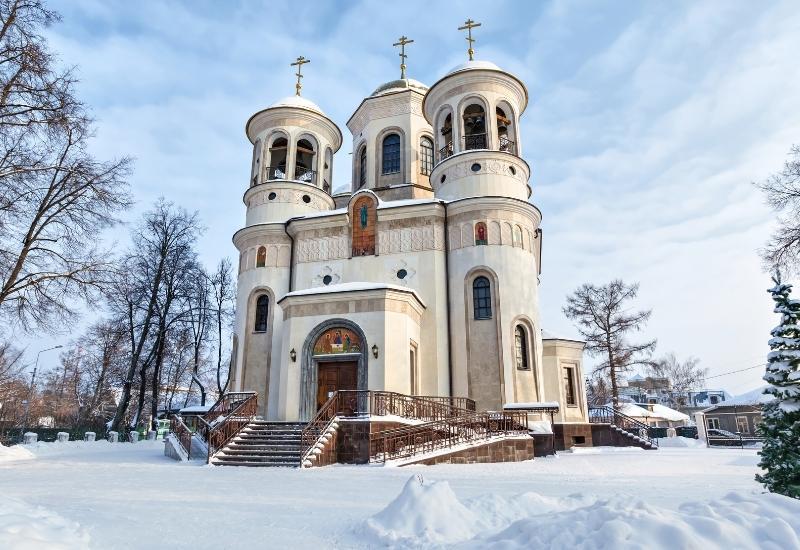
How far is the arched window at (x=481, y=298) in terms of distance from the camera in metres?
18.1

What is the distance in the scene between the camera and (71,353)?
128ft

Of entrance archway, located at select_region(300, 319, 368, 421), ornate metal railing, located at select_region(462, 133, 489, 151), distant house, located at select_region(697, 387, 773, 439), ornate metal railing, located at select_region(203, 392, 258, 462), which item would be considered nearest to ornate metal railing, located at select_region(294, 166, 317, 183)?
ornate metal railing, located at select_region(462, 133, 489, 151)

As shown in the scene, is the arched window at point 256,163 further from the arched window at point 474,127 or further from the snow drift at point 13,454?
the snow drift at point 13,454

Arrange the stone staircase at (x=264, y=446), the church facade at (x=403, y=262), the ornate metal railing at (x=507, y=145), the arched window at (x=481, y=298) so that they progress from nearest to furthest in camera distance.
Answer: the stone staircase at (x=264, y=446)
the church facade at (x=403, y=262)
the arched window at (x=481, y=298)
the ornate metal railing at (x=507, y=145)

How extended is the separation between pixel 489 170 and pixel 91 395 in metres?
35.7

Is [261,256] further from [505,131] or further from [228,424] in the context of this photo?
[505,131]

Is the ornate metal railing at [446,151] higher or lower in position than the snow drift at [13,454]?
higher

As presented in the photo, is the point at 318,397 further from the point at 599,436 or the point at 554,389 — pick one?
the point at 599,436

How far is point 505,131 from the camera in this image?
2166 centimetres

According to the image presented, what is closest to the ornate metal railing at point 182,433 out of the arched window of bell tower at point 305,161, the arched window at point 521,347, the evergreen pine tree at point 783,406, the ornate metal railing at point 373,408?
the ornate metal railing at point 373,408

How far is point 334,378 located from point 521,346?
21.5 ft

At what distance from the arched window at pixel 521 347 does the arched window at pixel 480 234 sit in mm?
3279

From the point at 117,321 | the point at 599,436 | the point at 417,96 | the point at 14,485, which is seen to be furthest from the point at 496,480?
the point at 117,321

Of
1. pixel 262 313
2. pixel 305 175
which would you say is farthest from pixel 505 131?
pixel 262 313
